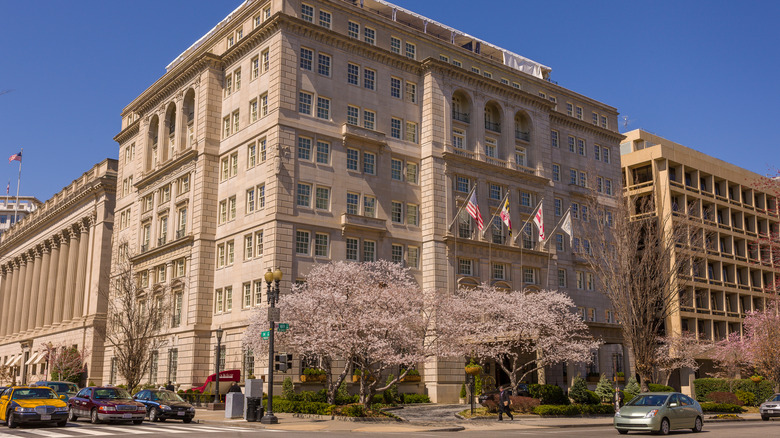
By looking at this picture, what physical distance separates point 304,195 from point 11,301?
247ft

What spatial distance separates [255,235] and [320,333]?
15314mm

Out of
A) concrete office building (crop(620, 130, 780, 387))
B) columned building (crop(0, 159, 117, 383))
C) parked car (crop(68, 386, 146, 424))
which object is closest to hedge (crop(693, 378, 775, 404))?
concrete office building (crop(620, 130, 780, 387))

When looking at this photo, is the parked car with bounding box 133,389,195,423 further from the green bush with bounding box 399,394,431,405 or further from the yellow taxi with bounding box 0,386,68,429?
the green bush with bounding box 399,394,431,405

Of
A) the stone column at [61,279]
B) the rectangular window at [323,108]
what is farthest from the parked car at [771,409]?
the stone column at [61,279]

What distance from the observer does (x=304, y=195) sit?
171 ft

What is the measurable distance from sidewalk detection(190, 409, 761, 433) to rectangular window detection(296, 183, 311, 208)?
645 inches

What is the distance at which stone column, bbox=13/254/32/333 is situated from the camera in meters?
102

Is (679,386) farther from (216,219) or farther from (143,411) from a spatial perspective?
(143,411)

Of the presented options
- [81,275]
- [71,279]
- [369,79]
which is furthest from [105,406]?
[71,279]

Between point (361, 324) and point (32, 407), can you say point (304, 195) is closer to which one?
point (361, 324)

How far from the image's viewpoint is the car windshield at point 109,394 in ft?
107

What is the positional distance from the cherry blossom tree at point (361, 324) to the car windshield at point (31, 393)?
1350 cm

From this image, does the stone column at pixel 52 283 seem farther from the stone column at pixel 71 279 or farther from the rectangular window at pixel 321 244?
the rectangular window at pixel 321 244

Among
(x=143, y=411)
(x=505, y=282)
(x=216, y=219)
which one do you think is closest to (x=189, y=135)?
(x=216, y=219)
